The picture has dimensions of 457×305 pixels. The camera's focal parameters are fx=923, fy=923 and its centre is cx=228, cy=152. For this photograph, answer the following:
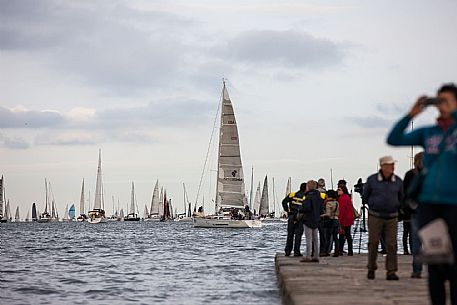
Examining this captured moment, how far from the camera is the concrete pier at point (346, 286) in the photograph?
34.4ft

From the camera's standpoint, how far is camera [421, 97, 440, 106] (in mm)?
7318

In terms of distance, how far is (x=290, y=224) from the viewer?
66.0 ft

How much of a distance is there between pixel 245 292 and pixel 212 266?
8.74m

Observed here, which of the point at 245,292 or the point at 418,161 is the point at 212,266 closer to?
the point at 245,292

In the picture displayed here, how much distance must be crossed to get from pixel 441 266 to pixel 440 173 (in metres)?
0.80

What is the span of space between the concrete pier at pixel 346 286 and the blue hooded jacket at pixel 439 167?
9.91 feet

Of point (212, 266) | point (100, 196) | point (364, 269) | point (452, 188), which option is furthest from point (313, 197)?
point (100, 196)

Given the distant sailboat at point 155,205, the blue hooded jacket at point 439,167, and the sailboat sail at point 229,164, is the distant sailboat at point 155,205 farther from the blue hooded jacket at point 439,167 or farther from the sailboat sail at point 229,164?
the blue hooded jacket at point 439,167

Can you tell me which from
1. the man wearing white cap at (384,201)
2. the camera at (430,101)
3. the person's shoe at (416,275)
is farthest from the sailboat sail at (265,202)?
the camera at (430,101)

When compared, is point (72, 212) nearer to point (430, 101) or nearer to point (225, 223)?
point (225, 223)

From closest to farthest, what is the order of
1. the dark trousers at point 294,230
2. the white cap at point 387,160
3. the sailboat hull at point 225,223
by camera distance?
the white cap at point 387,160 → the dark trousers at point 294,230 → the sailboat hull at point 225,223

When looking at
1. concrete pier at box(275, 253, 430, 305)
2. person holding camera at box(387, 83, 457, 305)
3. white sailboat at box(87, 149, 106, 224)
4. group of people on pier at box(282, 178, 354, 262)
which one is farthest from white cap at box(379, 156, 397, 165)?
white sailboat at box(87, 149, 106, 224)

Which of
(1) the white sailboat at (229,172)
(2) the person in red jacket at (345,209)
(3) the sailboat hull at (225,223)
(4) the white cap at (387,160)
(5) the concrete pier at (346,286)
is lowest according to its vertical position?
(5) the concrete pier at (346,286)

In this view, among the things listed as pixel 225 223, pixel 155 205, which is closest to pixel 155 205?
pixel 155 205
